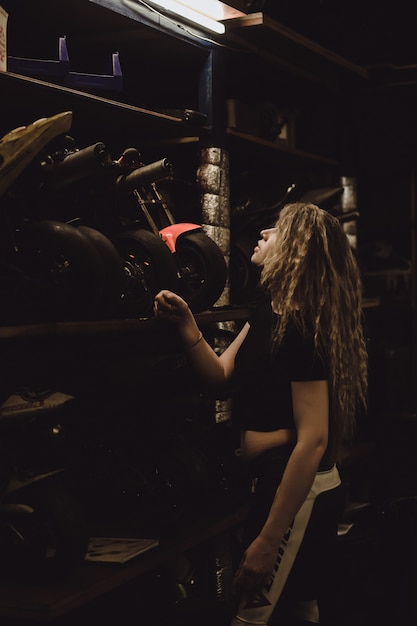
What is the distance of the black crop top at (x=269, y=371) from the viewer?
277 cm

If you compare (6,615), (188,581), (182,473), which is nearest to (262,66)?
(182,473)

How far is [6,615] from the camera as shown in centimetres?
260

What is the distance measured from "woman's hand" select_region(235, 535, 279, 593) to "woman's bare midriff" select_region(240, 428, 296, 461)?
0.31 m

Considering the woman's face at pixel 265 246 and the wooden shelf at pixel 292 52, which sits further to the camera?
the wooden shelf at pixel 292 52

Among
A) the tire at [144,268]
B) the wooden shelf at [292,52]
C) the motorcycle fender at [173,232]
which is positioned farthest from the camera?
the wooden shelf at [292,52]

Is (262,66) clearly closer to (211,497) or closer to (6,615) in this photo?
(211,497)

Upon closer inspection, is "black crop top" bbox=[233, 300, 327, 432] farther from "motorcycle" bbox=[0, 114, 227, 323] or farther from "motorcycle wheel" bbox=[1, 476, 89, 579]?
"motorcycle wheel" bbox=[1, 476, 89, 579]

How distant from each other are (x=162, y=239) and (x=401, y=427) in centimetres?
217

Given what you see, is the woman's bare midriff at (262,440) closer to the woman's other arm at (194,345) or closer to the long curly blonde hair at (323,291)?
the long curly blonde hair at (323,291)

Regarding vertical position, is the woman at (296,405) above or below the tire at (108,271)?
below

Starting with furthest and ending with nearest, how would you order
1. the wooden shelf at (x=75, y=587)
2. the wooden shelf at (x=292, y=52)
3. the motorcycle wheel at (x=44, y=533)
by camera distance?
the wooden shelf at (x=292, y=52), the motorcycle wheel at (x=44, y=533), the wooden shelf at (x=75, y=587)

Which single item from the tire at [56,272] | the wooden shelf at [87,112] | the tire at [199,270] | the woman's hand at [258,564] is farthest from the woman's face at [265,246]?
the woman's hand at [258,564]

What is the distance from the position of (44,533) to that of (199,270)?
4.21 feet

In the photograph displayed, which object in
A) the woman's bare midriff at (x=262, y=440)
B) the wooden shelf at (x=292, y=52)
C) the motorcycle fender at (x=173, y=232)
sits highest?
the wooden shelf at (x=292, y=52)
